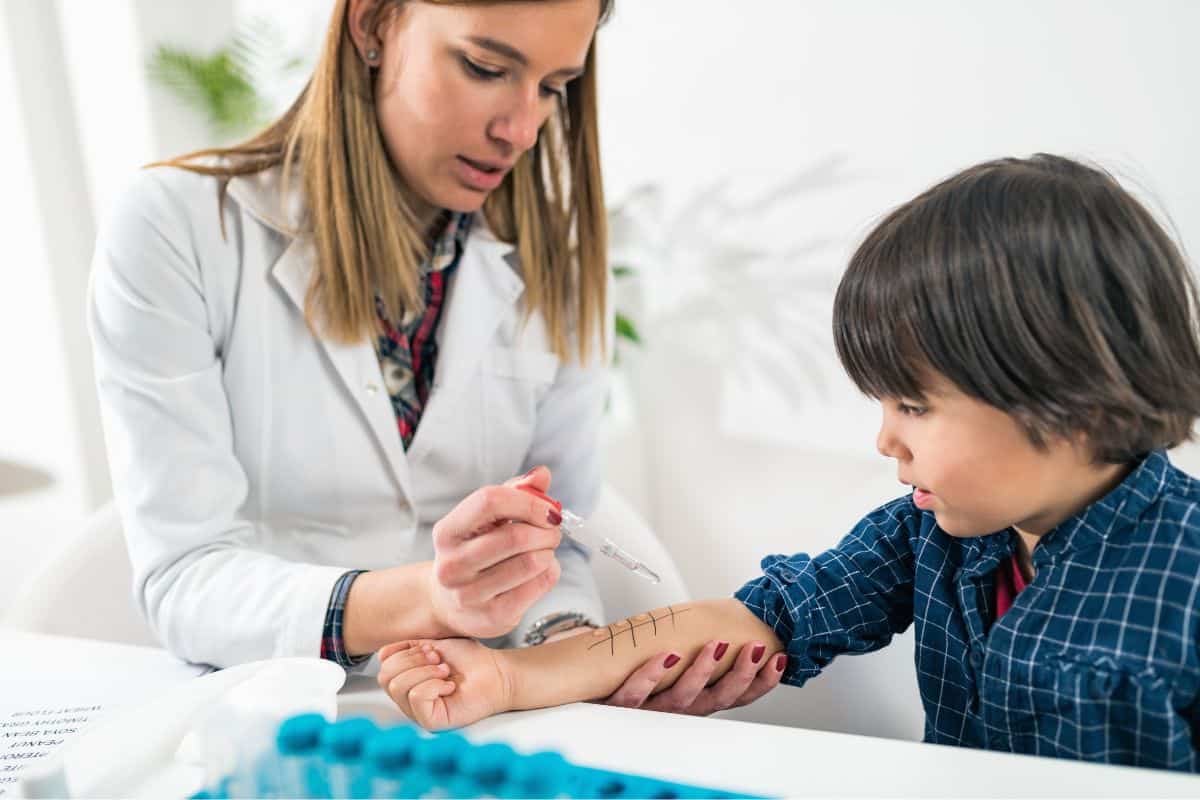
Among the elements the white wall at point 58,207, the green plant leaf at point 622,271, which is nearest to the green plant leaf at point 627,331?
the green plant leaf at point 622,271

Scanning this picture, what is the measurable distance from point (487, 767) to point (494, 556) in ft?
0.74

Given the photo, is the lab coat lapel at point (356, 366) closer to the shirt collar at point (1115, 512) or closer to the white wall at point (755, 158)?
the shirt collar at point (1115, 512)

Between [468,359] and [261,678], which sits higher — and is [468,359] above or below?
above

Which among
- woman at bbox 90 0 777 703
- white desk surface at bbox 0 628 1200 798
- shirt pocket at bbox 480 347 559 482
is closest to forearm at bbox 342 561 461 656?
woman at bbox 90 0 777 703

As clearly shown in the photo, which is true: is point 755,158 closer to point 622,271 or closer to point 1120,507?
point 622,271

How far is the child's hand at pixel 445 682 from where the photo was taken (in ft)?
2.63

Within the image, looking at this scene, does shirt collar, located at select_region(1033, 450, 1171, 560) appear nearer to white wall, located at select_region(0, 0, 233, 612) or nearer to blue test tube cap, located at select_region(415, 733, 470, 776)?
blue test tube cap, located at select_region(415, 733, 470, 776)

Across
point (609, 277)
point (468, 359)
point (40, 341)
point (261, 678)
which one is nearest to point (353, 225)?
point (468, 359)

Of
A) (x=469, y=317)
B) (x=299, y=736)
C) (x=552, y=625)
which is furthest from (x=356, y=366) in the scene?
(x=299, y=736)

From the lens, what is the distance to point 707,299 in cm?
244

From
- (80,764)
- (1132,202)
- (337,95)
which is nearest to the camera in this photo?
(80,764)

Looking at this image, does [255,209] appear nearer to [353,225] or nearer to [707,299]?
[353,225]

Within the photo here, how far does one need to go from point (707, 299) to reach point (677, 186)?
27 centimetres

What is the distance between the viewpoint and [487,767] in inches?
25.1
